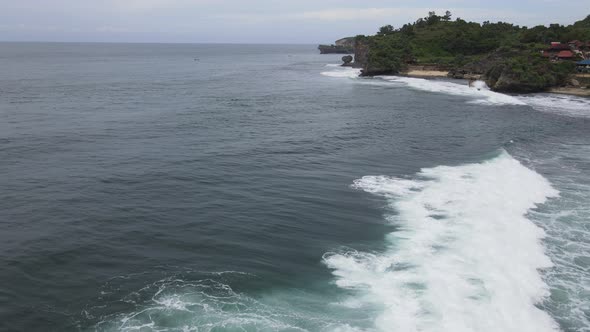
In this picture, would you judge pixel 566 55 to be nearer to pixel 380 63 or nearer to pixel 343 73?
pixel 380 63

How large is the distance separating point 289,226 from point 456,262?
29.9ft

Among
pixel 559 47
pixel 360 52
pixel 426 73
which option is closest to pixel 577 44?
pixel 559 47

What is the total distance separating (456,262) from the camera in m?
22.1

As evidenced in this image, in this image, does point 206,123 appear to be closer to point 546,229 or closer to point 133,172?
point 133,172

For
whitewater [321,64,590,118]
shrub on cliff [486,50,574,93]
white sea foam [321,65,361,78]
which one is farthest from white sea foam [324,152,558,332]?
white sea foam [321,65,361,78]

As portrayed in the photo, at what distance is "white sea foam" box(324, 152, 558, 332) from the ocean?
97mm

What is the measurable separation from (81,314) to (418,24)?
7912 inches

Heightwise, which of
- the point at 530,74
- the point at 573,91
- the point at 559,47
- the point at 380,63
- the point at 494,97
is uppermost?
the point at 559,47

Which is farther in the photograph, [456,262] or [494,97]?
[494,97]

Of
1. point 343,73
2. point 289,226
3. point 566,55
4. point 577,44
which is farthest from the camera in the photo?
point 343,73

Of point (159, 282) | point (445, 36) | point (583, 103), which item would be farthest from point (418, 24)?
point (159, 282)

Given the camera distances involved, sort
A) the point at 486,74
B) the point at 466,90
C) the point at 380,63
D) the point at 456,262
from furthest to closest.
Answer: the point at 380,63 → the point at 486,74 → the point at 466,90 → the point at 456,262

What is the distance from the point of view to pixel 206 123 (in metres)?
55.3

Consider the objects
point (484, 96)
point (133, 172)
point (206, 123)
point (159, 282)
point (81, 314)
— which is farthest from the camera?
point (484, 96)
